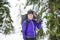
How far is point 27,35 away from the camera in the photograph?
1.82m

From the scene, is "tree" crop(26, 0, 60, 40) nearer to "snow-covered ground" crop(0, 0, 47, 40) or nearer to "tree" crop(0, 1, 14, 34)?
"snow-covered ground" crop(0, 0, 47, 40)

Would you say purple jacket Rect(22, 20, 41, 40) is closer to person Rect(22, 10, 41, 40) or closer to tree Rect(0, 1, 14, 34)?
person Rect(22, 10, 41, 40)

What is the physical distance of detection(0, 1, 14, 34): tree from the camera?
1858 mm

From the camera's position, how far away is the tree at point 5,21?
6.10 feet

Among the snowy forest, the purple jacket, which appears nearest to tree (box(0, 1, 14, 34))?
the snowy forest

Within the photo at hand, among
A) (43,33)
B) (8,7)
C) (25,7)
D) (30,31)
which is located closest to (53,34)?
(43,33)

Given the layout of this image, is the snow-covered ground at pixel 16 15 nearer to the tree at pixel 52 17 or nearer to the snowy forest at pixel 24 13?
the snowy forest at pixel 24 13

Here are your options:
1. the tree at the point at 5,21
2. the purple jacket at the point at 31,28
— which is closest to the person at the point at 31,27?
the purple jacket at the point at 31,28

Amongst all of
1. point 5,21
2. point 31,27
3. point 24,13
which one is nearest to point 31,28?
point 31,27

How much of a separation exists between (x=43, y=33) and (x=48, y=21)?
117 mm

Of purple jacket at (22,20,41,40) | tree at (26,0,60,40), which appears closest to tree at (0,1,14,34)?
purple jacket at (22,20,41,40)

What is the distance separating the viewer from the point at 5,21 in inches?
73.3

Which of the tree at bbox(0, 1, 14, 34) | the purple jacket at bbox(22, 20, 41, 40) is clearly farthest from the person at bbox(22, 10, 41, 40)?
the tree at bbox(0, 1, 14, 34)

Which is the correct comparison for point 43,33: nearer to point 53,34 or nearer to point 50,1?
point 53,34
